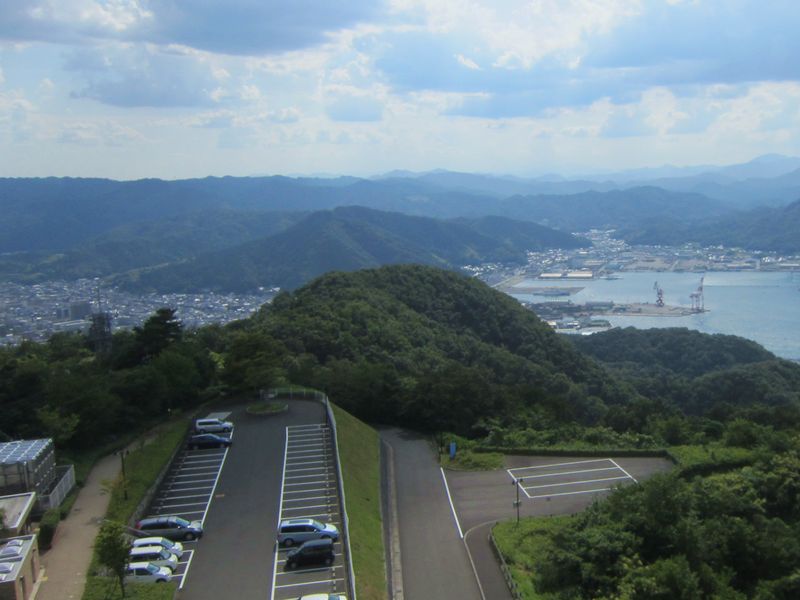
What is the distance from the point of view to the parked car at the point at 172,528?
14562 millimetres

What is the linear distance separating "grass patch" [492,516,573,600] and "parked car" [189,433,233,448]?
24.8 ft

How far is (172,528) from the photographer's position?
48.1 ft

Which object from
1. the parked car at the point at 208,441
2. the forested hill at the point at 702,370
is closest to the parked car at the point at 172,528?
the parked car at the point at 208,441

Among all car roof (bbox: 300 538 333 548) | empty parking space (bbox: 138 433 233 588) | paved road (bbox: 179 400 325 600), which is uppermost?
car roof (bbox: 300 538 333 548)

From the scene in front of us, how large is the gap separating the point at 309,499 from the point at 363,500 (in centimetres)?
133

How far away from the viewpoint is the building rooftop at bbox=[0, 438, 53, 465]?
1485cm

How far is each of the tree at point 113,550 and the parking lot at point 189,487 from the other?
1715mm

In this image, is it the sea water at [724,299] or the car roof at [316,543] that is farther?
the sea water at [724,299]

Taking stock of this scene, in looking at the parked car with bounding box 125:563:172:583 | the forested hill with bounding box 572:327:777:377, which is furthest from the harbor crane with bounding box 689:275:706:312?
the parked car with bounding box 125:563:172:583

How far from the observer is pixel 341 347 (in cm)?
3397

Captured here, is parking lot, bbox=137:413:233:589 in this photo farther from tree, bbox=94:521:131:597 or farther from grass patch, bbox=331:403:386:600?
grass patch, bbox=331:403:386:600

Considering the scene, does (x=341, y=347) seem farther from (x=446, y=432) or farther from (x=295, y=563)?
(x=295, y=563)

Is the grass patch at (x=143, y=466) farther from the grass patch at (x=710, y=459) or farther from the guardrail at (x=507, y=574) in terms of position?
the grass patch at (x=710, y=459)

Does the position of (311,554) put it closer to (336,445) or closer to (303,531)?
(303,531)
